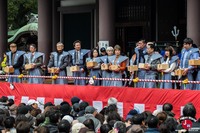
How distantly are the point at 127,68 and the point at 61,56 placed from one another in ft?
8.12

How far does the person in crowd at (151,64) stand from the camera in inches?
575

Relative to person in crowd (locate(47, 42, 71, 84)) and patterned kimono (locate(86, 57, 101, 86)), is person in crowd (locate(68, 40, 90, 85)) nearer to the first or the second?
person in crowd (locate(47, 42, 71, 84))

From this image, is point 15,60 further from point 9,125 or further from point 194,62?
point 9,125

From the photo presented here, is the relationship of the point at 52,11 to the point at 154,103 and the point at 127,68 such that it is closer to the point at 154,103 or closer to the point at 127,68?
the point at 127,68

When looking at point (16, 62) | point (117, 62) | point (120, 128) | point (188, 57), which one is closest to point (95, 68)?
point (117, 62)

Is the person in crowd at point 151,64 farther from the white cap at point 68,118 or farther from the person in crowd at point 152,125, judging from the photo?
the person in crowd at point 152,125

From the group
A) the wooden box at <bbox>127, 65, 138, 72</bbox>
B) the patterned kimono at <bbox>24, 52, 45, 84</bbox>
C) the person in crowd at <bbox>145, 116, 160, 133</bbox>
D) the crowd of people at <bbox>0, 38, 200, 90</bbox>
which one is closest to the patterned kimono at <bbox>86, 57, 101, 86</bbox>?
the crowd of people at <bbox>0, 38, 200, 90</bbox>

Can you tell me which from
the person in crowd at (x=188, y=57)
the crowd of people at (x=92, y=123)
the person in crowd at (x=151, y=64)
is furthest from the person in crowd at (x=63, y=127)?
the person in crowd at (x=151, y=64)

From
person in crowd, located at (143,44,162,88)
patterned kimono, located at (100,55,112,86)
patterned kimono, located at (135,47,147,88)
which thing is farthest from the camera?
patterned kimono, located at (100,55,112,86)

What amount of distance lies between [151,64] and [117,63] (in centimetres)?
106

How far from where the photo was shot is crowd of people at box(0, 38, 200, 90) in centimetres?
1423

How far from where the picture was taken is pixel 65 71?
16.8m

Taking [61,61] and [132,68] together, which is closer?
[132,68]

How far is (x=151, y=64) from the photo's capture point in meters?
14.7
